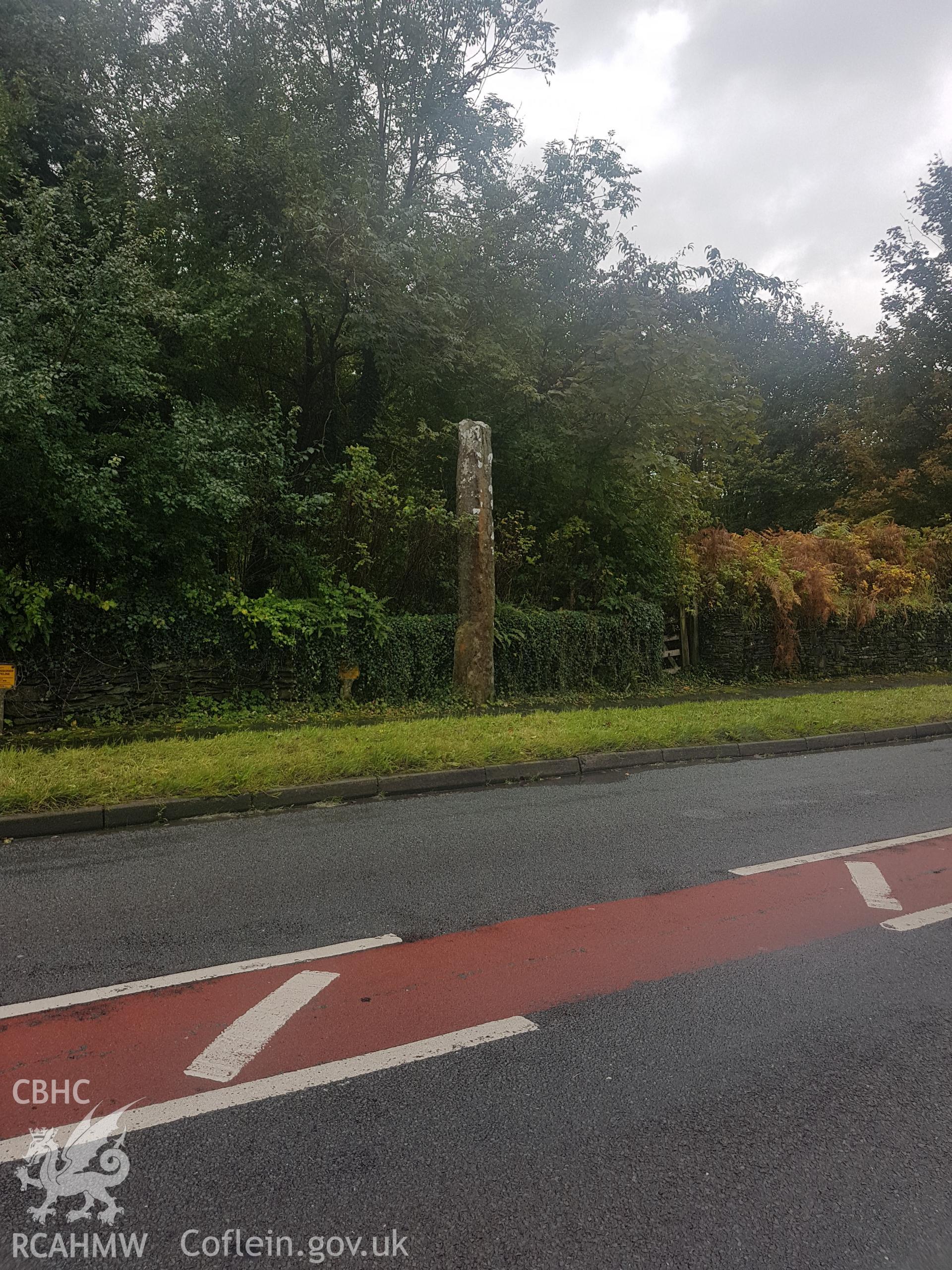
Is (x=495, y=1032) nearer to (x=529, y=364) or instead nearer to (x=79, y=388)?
(x=79, y=388)

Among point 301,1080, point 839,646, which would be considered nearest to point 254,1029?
point 301,1080

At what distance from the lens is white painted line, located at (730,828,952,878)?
5.34m

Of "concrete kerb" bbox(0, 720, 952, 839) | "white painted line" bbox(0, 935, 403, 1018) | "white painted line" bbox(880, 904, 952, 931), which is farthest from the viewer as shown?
"concrete kerb" bbox(0, 720, 952, 839)

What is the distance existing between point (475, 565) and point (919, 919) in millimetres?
9487

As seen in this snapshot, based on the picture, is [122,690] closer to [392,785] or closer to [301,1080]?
[392,785]

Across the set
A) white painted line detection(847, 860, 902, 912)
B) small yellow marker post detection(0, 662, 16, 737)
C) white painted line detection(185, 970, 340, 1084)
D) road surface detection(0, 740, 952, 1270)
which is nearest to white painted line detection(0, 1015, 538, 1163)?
road surface detection(0, 740, 952, 1270)

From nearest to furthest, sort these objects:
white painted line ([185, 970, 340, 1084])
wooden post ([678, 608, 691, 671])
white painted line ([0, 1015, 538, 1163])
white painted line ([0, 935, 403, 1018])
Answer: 1. white painted line ([0, 1015, 538, 1163])
2. white painted line ([185, 970, 340, 1084])
3. white painted line ([0, 935, 403, 1018])
4. wooden post ([678, 608, 691, 671])

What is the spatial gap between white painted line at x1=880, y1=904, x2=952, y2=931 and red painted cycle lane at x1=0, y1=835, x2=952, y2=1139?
0.07 metres

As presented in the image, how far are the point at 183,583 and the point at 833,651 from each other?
1485 cm

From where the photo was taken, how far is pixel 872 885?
Answer: 16.6 feet

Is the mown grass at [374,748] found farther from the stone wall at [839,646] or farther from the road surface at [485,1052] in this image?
the stone wall at [839,646]

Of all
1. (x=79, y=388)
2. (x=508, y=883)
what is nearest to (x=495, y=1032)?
(x=508, y=883)

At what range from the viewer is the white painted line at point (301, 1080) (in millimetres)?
2588

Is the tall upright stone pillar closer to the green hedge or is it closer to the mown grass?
the green hedge
